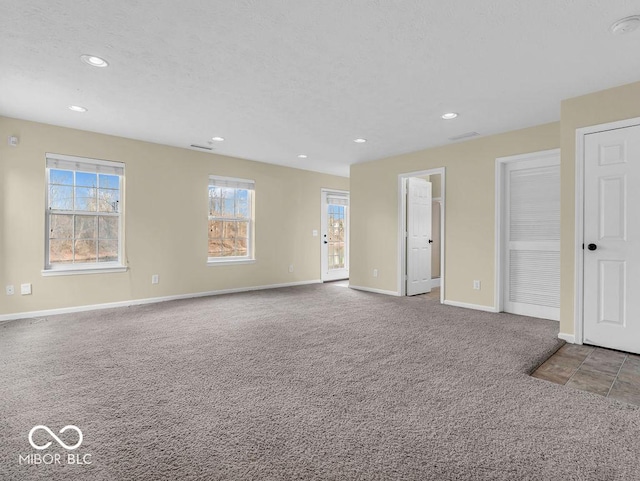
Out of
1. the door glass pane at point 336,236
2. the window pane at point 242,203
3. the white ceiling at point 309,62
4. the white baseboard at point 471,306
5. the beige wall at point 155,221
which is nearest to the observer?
the white ceiling at point 309,62

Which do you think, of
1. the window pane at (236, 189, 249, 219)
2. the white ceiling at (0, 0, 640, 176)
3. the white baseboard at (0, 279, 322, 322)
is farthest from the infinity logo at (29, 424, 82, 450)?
the window pane at (236, 189, 249, 219)

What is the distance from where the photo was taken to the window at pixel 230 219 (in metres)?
5.86

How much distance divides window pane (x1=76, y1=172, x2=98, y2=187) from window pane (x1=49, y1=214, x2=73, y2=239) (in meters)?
0.47

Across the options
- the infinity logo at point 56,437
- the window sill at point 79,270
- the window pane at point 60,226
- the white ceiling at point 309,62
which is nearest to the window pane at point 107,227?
the window pane at point 60,226

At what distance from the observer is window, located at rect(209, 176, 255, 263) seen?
5863 millimetres

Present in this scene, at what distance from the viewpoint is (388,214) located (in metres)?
5.87

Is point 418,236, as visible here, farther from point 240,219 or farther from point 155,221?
point 155,221

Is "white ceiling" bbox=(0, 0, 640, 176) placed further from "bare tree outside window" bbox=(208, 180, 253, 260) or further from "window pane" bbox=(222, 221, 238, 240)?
"window pane" bbox=(222, 221, 238, 240)

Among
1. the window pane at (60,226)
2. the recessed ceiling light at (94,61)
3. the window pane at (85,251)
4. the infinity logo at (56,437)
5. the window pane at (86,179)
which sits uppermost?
the recessed ceiling light at (94,61)

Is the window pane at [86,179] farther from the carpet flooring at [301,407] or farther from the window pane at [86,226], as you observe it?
the carpet flooring at [301,407]

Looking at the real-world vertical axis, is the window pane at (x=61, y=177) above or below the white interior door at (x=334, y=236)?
above

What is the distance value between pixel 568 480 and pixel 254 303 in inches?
164

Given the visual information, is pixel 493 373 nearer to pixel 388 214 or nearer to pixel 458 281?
pixel 458 281

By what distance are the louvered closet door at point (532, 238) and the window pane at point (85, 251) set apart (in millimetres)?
5633
